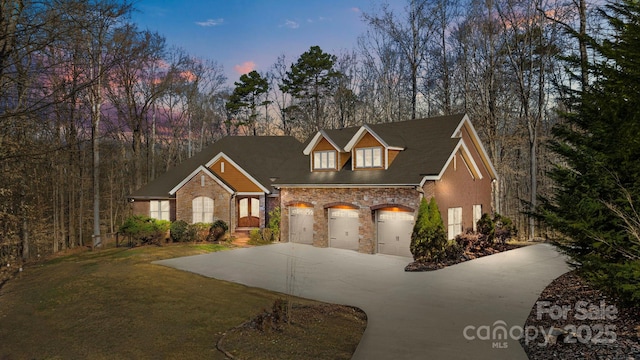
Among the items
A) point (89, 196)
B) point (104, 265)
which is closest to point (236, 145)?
point (89, 196)

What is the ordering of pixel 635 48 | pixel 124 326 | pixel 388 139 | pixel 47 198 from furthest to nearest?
1. pixel 47 198
2. pixel 388 139
3. pixel 124 326
4. pixel 635 48

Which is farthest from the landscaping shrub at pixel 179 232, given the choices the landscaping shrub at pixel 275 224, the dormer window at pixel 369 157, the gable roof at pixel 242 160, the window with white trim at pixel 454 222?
the window with white trim at pixel 454 222

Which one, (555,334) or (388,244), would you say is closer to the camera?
(555,334)

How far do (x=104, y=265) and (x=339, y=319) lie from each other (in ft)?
39.1

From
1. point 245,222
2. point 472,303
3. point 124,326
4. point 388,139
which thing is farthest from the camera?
point 245,222

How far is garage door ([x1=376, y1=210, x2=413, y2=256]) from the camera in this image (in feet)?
61.6

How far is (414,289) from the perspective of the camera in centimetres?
1281

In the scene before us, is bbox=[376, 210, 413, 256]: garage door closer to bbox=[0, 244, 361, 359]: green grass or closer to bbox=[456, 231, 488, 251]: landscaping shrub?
bbox=[456, 231, 488, 251]: landscaping shrub

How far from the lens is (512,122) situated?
A: 34969 mm

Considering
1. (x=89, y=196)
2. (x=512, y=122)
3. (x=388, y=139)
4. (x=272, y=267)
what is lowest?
(x=272, y=267)

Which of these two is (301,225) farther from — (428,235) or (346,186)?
(428,235)

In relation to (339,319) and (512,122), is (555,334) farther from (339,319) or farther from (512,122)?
(512,122)

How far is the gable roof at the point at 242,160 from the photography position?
2777cm

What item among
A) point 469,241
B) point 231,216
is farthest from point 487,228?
point 231,216
